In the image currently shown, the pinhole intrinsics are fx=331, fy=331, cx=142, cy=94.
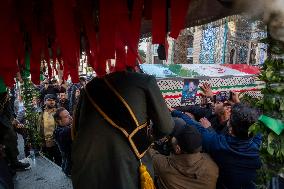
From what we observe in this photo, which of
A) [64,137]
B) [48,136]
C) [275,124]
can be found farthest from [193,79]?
[275,124]

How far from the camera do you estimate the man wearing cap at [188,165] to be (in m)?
2.57

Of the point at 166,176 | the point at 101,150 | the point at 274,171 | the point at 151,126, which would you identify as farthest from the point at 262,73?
the point at 166,176

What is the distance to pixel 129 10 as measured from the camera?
73.7 inches

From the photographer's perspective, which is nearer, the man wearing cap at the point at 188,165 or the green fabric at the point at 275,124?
the green fabric at the point at 275,124

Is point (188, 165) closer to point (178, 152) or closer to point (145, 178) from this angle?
point (178, 152)

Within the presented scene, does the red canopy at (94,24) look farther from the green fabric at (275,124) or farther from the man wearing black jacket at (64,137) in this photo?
the man wearing black jacket at (64,137)

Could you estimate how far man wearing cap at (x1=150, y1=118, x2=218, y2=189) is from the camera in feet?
8.43

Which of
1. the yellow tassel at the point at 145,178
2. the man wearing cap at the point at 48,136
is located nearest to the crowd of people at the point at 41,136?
the man wearing cap at the point at 48,136

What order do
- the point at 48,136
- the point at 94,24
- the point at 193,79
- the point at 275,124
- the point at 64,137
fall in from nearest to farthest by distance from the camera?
the point at 275,124 → the point at 94,24 → the point at 64,137 → the point at 48,136 → the point at 193,79

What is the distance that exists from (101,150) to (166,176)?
29.8 inches

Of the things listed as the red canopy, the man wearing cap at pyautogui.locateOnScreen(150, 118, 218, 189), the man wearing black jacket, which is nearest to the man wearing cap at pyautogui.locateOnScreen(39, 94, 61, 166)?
the man wearing black jacket

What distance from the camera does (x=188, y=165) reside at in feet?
8.58

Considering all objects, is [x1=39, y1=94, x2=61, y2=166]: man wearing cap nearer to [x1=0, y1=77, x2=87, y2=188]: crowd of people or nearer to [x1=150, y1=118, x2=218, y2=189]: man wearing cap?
[x1=0, y1=77, x2=87, y2=188]: crowd of people

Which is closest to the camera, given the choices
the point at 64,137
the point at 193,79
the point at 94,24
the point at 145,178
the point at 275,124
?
the point at 275,124
